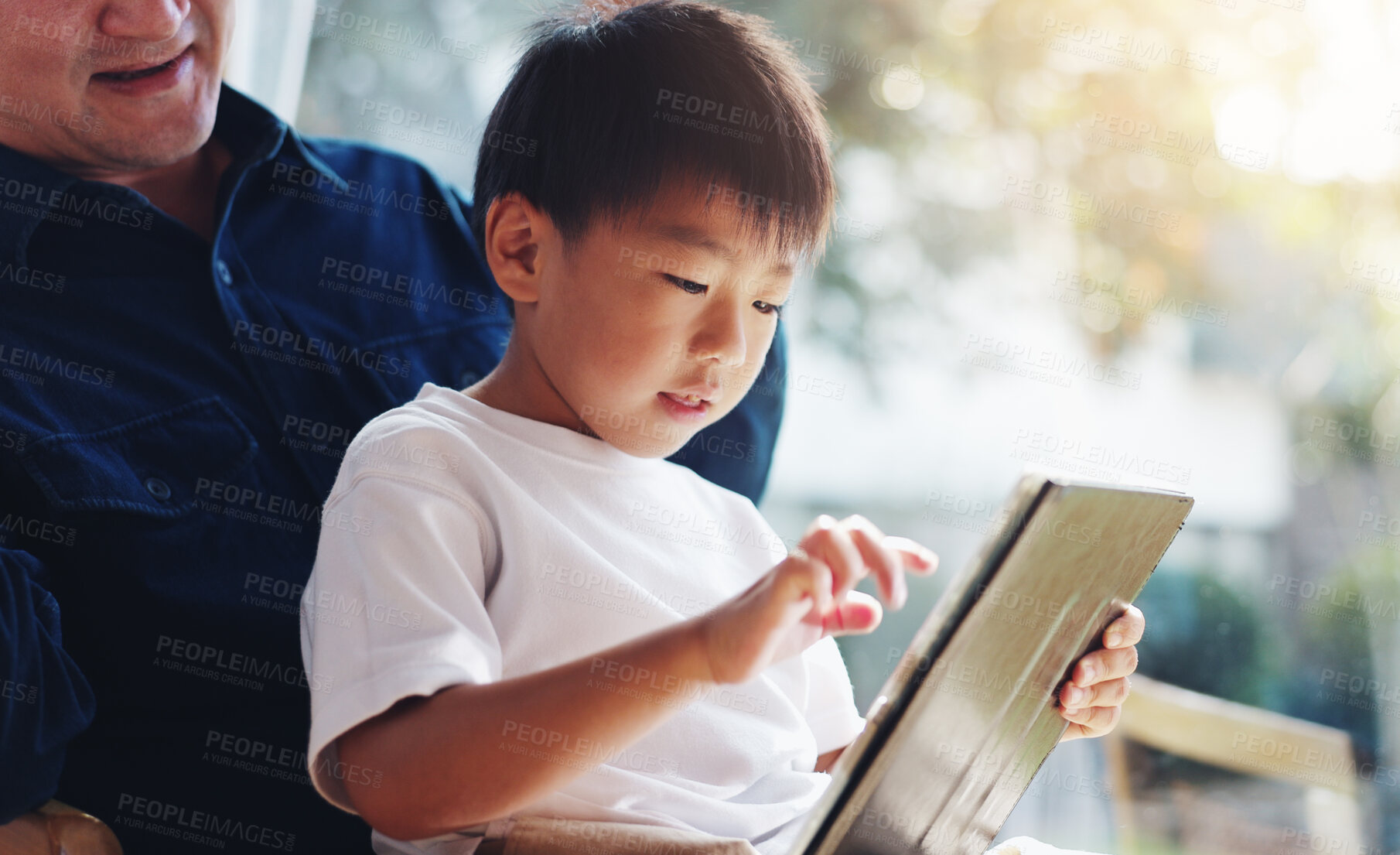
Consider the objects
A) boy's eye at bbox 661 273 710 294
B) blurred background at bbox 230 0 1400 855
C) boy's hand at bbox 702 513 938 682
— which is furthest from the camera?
blurred background at bbox 230 0 1400 855

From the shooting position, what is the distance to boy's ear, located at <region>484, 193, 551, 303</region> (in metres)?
0.90

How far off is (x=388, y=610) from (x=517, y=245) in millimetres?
363

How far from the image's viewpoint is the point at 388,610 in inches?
26.4

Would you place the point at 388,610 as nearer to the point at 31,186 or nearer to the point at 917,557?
the point at 917,557

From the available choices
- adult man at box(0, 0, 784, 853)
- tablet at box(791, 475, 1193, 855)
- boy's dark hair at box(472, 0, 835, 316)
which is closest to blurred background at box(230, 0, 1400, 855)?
adult man at box(0, 0, 784, 853)

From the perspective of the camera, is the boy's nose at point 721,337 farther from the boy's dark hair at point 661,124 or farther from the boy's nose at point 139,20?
the boy's nose at point 139,20

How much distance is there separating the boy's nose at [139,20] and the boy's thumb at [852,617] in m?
0.84

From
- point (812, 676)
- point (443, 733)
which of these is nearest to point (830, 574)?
point (443, 733)

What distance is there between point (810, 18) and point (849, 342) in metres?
0.55

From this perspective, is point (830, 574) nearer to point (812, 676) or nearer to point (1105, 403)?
point (812, 676)

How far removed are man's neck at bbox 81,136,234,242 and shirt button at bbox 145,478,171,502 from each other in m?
0.29

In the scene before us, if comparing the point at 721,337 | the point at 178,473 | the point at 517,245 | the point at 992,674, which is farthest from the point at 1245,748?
the point at 178,473

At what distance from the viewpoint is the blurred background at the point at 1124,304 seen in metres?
1.73

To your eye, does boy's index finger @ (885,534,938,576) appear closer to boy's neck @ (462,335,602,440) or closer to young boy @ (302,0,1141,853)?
young boy @ (302,0,1141,853)
